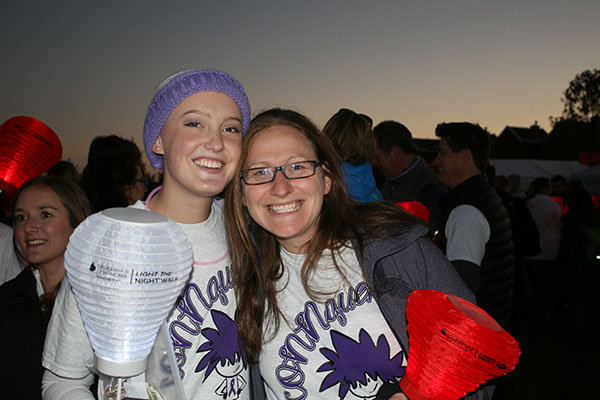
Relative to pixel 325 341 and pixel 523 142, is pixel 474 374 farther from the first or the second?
pixel 523 142

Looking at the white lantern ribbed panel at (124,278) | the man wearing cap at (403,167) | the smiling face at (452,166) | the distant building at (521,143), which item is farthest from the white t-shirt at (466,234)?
the distant building at (521,143)

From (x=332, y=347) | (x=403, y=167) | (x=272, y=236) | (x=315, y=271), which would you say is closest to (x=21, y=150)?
(x=272, y=236)

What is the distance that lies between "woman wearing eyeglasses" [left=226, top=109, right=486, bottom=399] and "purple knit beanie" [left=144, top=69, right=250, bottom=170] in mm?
209

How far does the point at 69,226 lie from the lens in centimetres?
254

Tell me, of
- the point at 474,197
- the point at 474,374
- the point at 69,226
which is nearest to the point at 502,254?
the point at 474,197

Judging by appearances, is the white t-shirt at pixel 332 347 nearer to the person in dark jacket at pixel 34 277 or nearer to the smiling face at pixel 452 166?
the person in dark jacket at pixel 34 277

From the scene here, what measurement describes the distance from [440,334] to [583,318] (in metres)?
5.92

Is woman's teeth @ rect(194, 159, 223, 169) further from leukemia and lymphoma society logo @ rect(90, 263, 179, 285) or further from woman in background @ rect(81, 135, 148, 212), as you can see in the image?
woman in background @ rect(81, 135, 148, 212)

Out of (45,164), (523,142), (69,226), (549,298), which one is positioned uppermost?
(523,142)

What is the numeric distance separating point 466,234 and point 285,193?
1832 millimetres

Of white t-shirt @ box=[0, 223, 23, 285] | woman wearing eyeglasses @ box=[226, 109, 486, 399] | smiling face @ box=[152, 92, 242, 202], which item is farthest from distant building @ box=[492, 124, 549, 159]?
smiling face @ box=[152, 92, 242, 202]

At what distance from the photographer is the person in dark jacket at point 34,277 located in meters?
2.01

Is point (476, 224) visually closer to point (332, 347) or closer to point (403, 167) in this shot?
point (403, 167)

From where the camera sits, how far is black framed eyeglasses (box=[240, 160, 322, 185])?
178 centimetres
